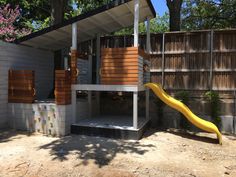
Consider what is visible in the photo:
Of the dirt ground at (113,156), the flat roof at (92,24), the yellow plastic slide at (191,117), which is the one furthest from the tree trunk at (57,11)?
the dirt ground at (113,156)

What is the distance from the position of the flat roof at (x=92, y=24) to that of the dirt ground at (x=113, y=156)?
3080 mm

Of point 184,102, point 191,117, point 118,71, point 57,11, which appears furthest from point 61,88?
point 57,11

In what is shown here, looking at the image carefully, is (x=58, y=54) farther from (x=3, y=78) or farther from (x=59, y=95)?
(x=59, y=95)

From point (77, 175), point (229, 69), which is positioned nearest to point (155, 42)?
point (229, 69)

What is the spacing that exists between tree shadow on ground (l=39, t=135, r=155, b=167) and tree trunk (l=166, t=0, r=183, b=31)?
5.19 m

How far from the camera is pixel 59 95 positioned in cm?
734

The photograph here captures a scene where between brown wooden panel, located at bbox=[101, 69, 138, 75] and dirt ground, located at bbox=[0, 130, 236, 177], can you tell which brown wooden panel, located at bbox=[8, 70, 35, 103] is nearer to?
dirt ground, located at bbox=[0, 130, 236, 177]

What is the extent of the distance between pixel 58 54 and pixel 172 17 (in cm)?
459

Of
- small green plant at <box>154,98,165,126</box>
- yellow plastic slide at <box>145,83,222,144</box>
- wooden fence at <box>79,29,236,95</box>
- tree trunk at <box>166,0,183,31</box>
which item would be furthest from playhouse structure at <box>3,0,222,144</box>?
tree trunk at <box>166,0,183,31</box>

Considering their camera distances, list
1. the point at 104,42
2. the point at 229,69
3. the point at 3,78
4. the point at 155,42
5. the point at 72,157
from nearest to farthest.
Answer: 1. the point at 72,157
2. the point at 3,78
3. the point at 229,69
4. the point at 155,42
5. the point at 104,42

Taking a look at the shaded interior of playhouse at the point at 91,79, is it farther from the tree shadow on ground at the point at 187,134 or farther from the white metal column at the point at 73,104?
the tree shadow on ground at the point at 187,134

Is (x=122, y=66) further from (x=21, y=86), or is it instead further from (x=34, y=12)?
(x=34, y=12)

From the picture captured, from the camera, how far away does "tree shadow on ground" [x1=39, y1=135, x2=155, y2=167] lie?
5.71 m

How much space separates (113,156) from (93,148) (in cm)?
65
